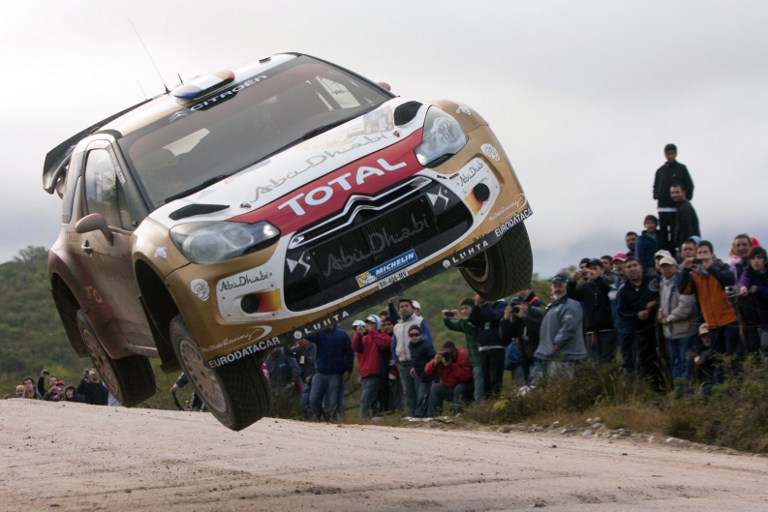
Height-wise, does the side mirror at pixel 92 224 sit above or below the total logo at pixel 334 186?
above

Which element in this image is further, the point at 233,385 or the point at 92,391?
the point at 92,391

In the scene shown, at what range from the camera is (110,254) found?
7.56 m

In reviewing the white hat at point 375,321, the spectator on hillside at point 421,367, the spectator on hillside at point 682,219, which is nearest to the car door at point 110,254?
the spectator on hillside at point 421,367

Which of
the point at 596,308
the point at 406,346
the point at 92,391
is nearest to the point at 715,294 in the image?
the point at 596,308

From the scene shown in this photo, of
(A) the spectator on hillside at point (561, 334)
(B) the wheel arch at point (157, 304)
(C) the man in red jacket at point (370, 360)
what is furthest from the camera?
(C) the man in red jacket at point (370, 360)

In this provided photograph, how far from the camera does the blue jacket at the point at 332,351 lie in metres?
14.7

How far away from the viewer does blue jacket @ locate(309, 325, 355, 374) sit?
14.7m

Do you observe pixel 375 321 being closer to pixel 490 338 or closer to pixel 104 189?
pixel 490 338

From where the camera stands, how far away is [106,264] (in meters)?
7.71

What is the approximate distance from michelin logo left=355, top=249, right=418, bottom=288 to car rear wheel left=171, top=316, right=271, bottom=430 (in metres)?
0.76

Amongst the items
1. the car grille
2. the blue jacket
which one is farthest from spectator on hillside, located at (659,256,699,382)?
the car grille

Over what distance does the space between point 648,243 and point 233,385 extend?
875cm

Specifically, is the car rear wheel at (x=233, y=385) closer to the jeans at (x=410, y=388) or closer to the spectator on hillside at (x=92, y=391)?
the jeans at (x=410, y=388)

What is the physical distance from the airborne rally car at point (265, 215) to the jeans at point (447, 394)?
656cm
